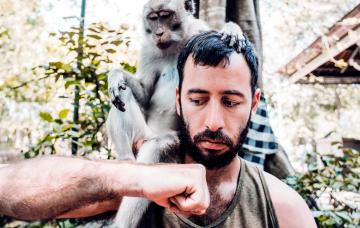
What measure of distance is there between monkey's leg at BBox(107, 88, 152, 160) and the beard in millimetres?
1170

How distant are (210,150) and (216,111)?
15 cm

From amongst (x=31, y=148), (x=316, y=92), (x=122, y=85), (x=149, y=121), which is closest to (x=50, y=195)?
(x=122, y=85)

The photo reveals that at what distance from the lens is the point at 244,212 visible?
172 centimetres

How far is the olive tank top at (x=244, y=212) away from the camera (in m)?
1.70

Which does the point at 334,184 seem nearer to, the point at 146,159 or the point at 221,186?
the point at 146,159

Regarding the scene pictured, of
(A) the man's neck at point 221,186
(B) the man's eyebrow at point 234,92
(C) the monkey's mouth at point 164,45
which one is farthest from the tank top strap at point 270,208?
(C) the monkey's mouth at point 164,45

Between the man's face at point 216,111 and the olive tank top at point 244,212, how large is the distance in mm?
139

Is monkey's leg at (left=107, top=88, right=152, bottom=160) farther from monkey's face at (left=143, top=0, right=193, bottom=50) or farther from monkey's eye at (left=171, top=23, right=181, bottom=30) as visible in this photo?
monkey's eye at (left=171, top=23, right=181, bottom=30)

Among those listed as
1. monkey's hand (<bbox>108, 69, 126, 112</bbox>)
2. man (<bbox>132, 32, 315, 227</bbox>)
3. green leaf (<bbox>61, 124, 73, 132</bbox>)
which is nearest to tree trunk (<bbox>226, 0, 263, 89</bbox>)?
monkey's hand (<bbox>108, 69, 126, 112</bbox>)

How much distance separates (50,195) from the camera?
138 cm

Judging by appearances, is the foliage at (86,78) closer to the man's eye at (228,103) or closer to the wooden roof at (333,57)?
the man's eye at (228,103)

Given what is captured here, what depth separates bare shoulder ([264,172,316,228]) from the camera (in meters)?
1.77

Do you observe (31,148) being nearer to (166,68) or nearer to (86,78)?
(86,78)

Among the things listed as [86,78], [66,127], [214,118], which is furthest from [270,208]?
[86,78]
